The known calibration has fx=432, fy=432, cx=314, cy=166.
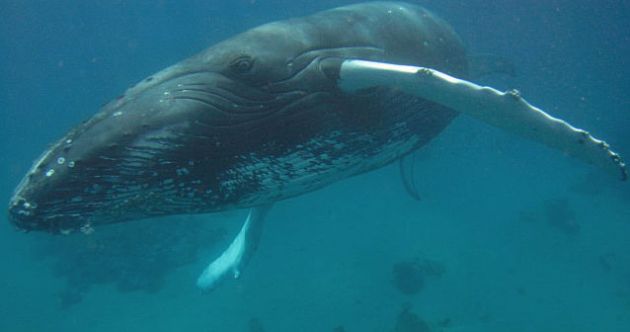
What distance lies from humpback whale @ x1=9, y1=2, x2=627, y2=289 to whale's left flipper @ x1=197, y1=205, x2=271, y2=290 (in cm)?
398

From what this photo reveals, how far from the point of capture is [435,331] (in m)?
18.3

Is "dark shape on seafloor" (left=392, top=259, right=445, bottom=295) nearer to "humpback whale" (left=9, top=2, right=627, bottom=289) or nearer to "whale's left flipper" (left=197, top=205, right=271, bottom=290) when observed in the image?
"whale's left flipper" (left=197, top=205, right=271, bottom=290)

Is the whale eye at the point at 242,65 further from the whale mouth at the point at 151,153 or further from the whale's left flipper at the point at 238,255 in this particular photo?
the whale's left flipper at the point at 238,255

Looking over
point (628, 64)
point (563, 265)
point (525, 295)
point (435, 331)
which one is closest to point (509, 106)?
point (435, 331)

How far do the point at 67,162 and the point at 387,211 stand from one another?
40.8 metres

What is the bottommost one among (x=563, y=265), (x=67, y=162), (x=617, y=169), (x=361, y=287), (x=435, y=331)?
(x=563, y=265)

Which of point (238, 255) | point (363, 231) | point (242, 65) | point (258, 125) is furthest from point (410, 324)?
point (363, 231)

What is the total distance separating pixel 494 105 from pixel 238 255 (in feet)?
24.1

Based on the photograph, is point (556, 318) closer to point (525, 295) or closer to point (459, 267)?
point (525, 295)

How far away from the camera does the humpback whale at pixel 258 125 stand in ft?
11.2

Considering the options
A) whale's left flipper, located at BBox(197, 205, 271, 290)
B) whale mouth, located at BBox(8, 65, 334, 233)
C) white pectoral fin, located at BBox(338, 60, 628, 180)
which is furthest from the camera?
whale's left flipper, located at BBox(197, 205, 271, 290)

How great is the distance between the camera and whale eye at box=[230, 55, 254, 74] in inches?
165

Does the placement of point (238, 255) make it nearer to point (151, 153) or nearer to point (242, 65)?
point (242, 65)

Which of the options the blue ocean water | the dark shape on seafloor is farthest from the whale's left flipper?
the dark shape on seafloor
